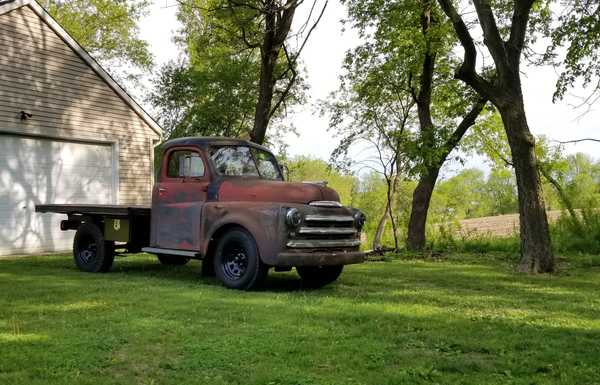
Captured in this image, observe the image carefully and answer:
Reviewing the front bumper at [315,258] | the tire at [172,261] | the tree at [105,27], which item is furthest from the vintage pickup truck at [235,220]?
the tree at [105,27]

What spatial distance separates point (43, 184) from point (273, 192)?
8.85 meters

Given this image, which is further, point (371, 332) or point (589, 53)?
point (589, 53)

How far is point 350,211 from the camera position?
8.98 meters

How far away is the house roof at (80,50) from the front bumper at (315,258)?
408 inches

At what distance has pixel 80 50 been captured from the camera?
53.1 ft

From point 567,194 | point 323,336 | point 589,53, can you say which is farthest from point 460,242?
point 323,336

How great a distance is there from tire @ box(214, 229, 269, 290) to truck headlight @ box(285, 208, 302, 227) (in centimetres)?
62

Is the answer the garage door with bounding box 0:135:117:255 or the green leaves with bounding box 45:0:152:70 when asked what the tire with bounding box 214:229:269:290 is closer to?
the garage door with bounding box 0:135:117:255

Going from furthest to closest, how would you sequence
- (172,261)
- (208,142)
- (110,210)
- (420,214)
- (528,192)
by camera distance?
(420,214)
(172,261)
(528,192)
(110,210)
(208,142)

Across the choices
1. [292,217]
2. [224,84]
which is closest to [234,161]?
[292,217]

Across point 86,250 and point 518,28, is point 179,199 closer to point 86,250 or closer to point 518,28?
point 86,250

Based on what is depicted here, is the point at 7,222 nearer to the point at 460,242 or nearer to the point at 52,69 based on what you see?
the point at 52,69

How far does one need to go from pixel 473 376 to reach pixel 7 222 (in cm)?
1295

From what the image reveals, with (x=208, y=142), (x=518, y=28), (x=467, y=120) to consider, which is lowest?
(x=208, y=142)
